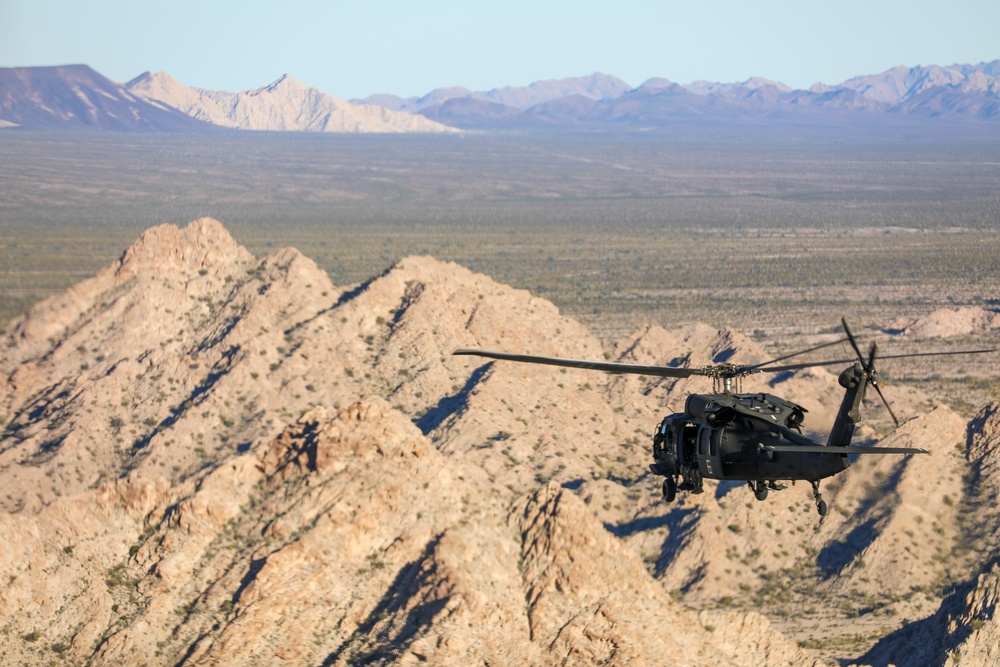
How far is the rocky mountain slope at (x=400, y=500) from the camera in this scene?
145 feet

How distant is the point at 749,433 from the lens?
33031 millimetres

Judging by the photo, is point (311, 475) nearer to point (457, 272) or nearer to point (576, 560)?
point (576, 560)

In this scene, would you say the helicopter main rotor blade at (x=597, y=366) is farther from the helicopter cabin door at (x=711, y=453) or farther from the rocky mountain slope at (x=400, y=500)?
the rocky mountain slope at (x=400, y=500)

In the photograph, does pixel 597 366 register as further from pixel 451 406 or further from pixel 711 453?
pixel 451 406

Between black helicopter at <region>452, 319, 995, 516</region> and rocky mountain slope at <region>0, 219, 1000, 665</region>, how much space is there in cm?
1032

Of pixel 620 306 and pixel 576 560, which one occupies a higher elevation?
pixel 576 560

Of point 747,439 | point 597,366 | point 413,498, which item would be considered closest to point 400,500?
point 413,498

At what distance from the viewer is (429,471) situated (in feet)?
163

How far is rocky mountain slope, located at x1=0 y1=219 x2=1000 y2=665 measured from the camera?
4422 centimetres

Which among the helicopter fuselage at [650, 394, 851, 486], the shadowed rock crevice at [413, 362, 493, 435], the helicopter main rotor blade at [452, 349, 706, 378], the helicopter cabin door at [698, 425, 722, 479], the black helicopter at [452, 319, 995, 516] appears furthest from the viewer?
the shadowed rock crevice at [413, 362, 493, 435]

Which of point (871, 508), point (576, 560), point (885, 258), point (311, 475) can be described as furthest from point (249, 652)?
point (885, 258)

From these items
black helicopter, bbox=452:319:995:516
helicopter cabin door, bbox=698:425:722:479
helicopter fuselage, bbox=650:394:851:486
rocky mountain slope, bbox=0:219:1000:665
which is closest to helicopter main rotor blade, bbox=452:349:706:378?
Result: black helicopter, bbox=452:319:995:516

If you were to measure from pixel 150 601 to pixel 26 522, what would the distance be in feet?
20.1

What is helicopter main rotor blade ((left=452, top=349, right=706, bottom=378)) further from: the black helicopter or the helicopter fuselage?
the helicopter fuselage
